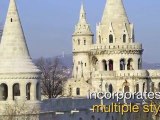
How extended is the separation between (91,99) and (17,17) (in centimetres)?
1374

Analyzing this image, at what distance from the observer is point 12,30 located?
47.8 meters

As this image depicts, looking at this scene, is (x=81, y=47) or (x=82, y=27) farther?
(x=82, y=27)

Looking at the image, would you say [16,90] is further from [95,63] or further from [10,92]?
[95,63]

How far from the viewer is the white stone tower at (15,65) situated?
47.5 metres

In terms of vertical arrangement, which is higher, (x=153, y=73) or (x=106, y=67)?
(x=106, y=67)

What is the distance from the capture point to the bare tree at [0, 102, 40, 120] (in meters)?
46.0

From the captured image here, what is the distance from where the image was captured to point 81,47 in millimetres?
84562

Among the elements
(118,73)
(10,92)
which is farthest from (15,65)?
(118,73)

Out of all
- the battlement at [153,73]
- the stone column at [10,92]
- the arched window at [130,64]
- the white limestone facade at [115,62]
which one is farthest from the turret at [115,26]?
the stone column at [10,92]

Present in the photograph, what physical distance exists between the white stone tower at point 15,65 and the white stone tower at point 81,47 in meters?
36.1

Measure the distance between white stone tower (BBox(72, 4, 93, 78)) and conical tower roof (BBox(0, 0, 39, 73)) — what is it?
36.2 m

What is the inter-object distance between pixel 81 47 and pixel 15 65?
122 ft

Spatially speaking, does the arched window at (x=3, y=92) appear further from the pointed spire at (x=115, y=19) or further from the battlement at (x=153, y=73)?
the battlement at (x=153, y=73)

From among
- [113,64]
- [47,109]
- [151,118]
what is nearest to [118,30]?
[113,64]
